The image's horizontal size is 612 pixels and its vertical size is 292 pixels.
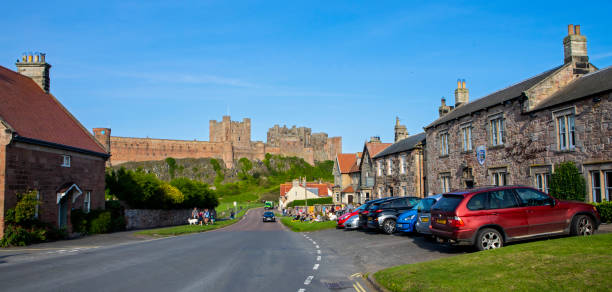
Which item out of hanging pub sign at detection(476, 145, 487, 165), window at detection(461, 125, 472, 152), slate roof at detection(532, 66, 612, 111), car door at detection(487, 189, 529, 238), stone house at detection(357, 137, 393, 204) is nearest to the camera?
car door at detection(487, 189, 529, 238)

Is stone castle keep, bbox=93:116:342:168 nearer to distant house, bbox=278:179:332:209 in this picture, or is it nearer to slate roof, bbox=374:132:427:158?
distant house, bbox=278:179:332:209

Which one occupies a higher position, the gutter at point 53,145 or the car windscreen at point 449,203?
the gutter at point 53,145

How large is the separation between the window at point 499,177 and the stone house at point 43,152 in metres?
22.1

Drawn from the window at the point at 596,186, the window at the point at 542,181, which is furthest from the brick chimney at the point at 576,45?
the window at the point at 596,186

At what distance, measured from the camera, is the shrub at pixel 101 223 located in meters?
27.2

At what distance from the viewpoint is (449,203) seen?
1276cm

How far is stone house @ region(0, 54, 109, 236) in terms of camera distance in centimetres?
2081

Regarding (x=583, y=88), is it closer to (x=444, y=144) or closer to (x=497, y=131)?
(x=497, y=131)

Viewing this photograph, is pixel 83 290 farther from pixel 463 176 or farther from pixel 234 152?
pixel 234 152

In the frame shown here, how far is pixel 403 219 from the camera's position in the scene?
19.0 m

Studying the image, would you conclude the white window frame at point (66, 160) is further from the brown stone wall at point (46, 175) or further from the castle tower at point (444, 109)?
the castle tower at point (444, 109)

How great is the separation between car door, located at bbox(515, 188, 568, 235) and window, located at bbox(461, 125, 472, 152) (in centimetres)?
1383

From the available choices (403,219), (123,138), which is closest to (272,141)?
(123,138)

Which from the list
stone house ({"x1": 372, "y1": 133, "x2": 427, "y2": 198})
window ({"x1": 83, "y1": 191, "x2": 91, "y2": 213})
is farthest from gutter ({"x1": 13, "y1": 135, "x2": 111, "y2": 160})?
stone house ({"x1": 372, "y1": 133, "x2": 427, "y2": 198})
